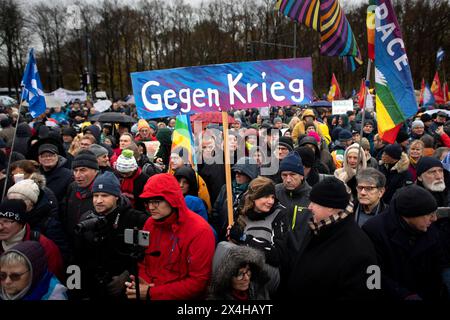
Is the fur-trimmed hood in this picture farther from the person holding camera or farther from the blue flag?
the blue flag

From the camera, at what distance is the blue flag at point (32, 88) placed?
6.29 m

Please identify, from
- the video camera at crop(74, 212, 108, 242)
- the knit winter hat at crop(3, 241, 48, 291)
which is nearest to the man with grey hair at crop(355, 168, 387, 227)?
the video camera at crop(74, 212, 108, 242)

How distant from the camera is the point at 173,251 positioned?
2873mm

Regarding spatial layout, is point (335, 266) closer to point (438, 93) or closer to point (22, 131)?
point (22, 131)

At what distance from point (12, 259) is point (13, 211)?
1.75 feet

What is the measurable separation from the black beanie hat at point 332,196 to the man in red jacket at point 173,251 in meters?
0.81

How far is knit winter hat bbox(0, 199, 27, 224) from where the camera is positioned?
3078 millimetres

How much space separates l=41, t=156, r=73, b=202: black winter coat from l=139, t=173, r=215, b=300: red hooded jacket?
7.07 ft

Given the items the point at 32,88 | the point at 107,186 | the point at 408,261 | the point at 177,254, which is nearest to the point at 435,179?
the point at 408,261

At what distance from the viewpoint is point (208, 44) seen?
163ft

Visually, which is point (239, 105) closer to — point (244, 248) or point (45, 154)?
point (244, 248)

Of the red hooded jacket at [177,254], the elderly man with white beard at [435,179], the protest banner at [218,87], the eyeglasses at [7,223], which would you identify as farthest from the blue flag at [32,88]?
the elderly man with white beard at [435,179]

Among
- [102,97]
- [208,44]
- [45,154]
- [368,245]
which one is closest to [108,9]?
[208,44]

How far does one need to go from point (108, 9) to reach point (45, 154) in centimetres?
5024
